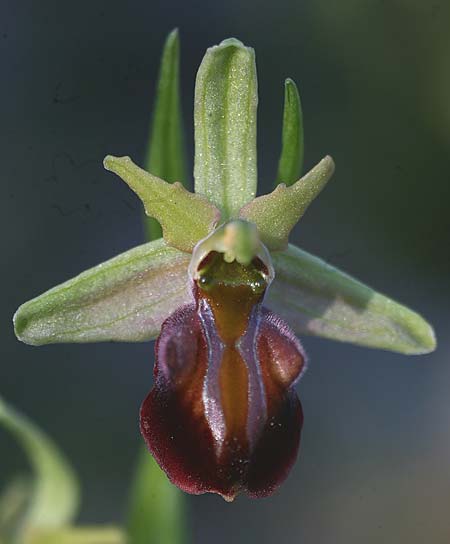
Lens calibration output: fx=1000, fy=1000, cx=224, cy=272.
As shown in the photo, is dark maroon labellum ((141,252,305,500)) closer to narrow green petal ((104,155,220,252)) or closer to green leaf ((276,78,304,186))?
narrow green petal ((104,155,220,252))

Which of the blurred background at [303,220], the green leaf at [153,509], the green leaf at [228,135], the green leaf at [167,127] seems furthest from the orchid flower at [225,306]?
the blurred background at [303,220]

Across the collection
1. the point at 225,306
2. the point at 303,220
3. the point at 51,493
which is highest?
the point at 225,306

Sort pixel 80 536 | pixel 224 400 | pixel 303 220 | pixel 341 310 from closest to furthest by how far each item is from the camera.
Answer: pixel 224 400, pixel 341 310, pixel 80 536, pixel 303 220

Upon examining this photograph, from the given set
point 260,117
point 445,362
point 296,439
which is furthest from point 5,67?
point 296,439

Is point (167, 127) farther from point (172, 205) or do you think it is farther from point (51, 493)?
point (51, 493)

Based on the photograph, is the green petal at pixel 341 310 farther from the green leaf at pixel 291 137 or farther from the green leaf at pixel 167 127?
the green leaf at pixel 167 127

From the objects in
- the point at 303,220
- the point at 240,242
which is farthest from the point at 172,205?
the point at 303,220
